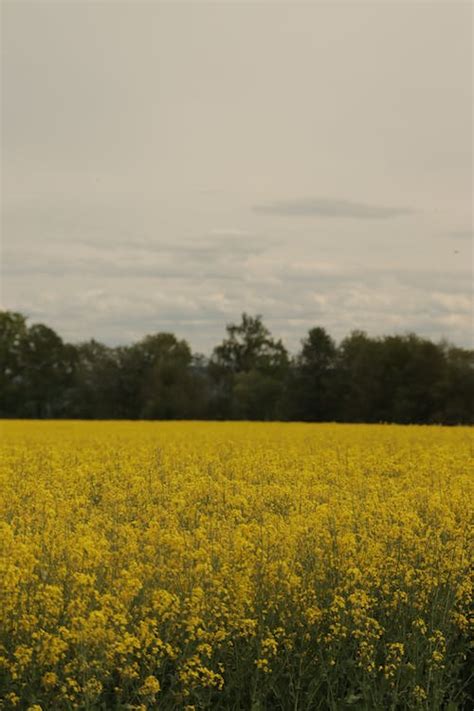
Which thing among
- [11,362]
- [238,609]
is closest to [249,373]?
[11,362]

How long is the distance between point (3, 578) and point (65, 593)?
0.58 m

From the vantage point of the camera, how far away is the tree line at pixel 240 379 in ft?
196

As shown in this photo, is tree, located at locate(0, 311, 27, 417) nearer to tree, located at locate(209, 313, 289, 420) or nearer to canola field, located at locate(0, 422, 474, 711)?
tree, located at locate(209, 313, 289, 420)

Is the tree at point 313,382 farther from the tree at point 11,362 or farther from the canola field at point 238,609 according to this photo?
the canola field at point 238,609

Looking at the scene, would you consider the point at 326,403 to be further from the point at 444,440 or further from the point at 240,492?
the point at 240,492

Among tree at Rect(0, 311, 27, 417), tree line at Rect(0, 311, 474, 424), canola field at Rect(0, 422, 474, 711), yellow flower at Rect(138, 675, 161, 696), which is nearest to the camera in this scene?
yellow flower at Rect(138, 675, 161, 696)

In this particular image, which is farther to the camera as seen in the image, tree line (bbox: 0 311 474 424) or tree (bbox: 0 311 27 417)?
tree (bbox: 0 311 27 417)

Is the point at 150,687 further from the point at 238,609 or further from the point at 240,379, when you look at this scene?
the point at 240,379

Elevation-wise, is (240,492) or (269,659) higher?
(240,492)

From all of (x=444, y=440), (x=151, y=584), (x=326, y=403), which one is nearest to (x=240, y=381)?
(x=326, y=403)

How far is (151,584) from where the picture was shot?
27.6 ft

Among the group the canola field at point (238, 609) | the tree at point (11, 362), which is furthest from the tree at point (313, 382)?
the canola field at point (238, 609)

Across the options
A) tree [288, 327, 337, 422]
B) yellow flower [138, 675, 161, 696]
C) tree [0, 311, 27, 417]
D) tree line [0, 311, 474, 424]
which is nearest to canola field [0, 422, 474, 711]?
yellow flower [138, 675, 161, 696]

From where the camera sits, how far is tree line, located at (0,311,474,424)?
5969cm
